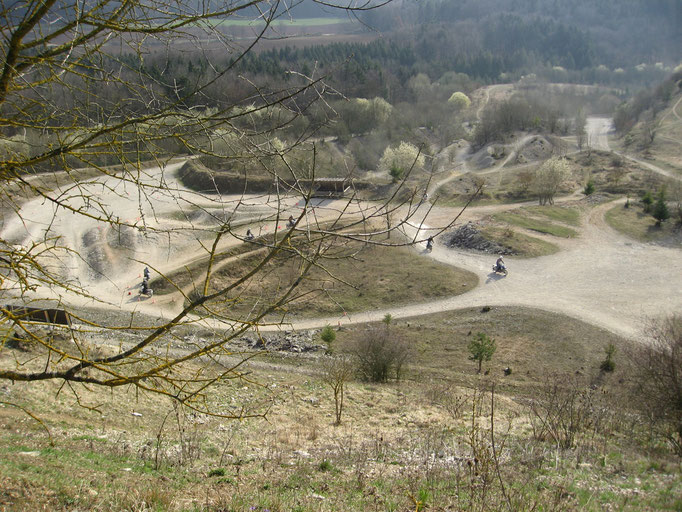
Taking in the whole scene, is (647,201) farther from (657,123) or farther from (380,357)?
(657,123)

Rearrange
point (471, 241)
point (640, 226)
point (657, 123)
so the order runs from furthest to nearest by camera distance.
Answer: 1. point (657, 123)
2. point (640, 226)
3. point (471, 241)

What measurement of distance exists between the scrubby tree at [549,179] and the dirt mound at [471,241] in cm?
913

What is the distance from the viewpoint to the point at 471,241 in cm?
3147

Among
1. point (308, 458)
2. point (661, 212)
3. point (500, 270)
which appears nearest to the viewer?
point (308, 458)

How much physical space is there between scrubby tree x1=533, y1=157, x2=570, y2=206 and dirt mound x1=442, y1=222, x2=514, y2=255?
913 cm

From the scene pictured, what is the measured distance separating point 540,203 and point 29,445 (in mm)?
38177

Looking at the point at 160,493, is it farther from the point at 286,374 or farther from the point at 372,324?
the point at 372,324

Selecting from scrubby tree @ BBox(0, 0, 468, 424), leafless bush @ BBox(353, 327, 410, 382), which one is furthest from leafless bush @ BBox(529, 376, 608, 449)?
scrubby tree @ BBox(0, 0, 468, 424)

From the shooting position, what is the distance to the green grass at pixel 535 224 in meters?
32.7

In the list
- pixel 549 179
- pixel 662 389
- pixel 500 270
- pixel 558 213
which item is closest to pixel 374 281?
pixel 500 270

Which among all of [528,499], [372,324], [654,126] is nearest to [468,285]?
[372,324]

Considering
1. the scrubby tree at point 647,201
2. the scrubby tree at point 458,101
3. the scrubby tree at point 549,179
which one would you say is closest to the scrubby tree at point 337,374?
the scrubby tree at point 549,179

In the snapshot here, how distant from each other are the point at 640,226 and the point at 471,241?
1176 centimetres

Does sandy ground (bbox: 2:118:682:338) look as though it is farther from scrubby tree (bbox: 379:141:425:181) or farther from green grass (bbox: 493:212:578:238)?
scrubby tree (bbox: 379:141:425:181)
